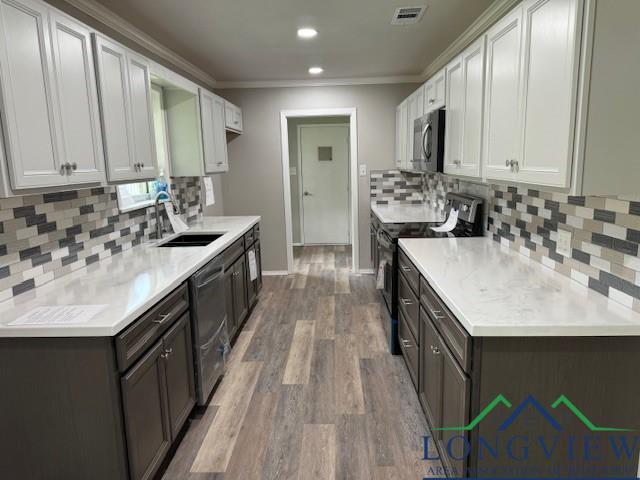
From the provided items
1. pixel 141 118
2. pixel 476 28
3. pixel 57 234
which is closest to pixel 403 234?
pixel 476 28

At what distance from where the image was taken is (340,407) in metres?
2.59

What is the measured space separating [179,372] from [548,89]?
2109 millimetres

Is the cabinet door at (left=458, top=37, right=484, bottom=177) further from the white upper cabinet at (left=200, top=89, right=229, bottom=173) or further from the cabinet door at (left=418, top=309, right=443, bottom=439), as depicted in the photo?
the white upper cabinet at (left=200, top=89, right=229, bottom=173)

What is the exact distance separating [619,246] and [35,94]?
233 cm

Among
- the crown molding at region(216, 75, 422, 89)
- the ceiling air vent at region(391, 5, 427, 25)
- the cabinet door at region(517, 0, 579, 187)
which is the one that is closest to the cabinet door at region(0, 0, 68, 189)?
the cabinet door at region(517, 0, 579, 187)

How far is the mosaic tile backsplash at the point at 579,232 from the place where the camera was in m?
1.56

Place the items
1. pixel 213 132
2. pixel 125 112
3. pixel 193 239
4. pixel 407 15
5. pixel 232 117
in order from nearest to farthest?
pixel 125 112 → pixel 407 15 → pixel 193 239 → pixel 213 132 → pixel 232 117

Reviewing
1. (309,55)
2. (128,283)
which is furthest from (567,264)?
(309,55)

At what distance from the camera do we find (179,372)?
221cm

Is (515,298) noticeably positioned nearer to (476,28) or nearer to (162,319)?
(162,319)

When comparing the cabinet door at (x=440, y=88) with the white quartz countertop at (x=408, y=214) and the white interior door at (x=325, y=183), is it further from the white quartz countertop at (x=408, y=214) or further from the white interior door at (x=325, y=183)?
the white interior door at (x=325, y=183)

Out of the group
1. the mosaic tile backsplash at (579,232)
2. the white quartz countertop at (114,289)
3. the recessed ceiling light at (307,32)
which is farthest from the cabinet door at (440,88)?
the white quartz countertop at (114,289)

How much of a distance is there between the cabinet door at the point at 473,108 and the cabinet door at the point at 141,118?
1900mm

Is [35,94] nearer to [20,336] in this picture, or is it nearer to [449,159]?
[20,336]
